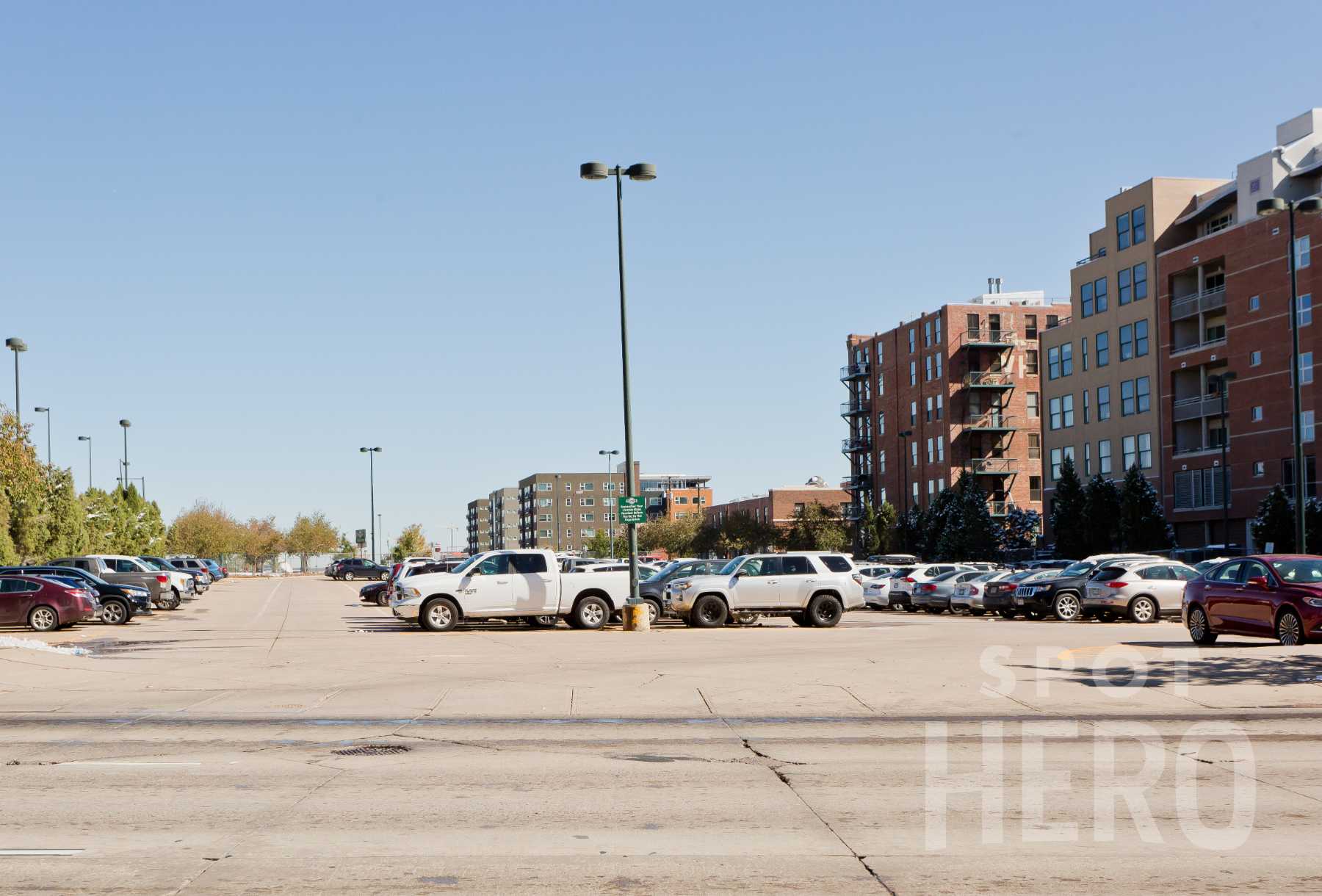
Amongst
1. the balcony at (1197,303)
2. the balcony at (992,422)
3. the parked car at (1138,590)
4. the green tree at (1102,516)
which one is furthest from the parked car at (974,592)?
the balcony at (992,422)

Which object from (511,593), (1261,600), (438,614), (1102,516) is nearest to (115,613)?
(438,614)

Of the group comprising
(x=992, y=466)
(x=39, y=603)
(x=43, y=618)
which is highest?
(x=992, y=466)

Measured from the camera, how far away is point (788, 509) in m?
128

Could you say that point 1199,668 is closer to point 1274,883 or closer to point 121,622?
point 1274,883

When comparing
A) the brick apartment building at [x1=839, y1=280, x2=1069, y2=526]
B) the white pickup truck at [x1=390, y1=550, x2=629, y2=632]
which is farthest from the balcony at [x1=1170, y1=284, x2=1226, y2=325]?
the white pickup truck at [x1=390, y1=550, x2=629, y2=632]

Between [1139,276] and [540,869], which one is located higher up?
[1139,276]

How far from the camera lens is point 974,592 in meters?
40.5

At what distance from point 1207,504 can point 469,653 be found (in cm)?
4891

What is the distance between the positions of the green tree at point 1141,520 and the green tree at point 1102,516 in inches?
80.5

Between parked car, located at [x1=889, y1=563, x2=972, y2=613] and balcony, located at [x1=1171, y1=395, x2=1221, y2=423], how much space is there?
80.4 feet

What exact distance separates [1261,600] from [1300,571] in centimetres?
81

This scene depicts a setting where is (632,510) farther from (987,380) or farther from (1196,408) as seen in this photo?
(987,380)

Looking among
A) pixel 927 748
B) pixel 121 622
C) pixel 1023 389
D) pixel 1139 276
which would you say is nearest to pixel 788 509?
pixel 1023 389

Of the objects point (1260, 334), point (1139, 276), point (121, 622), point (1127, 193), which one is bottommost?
point (121, 622)
